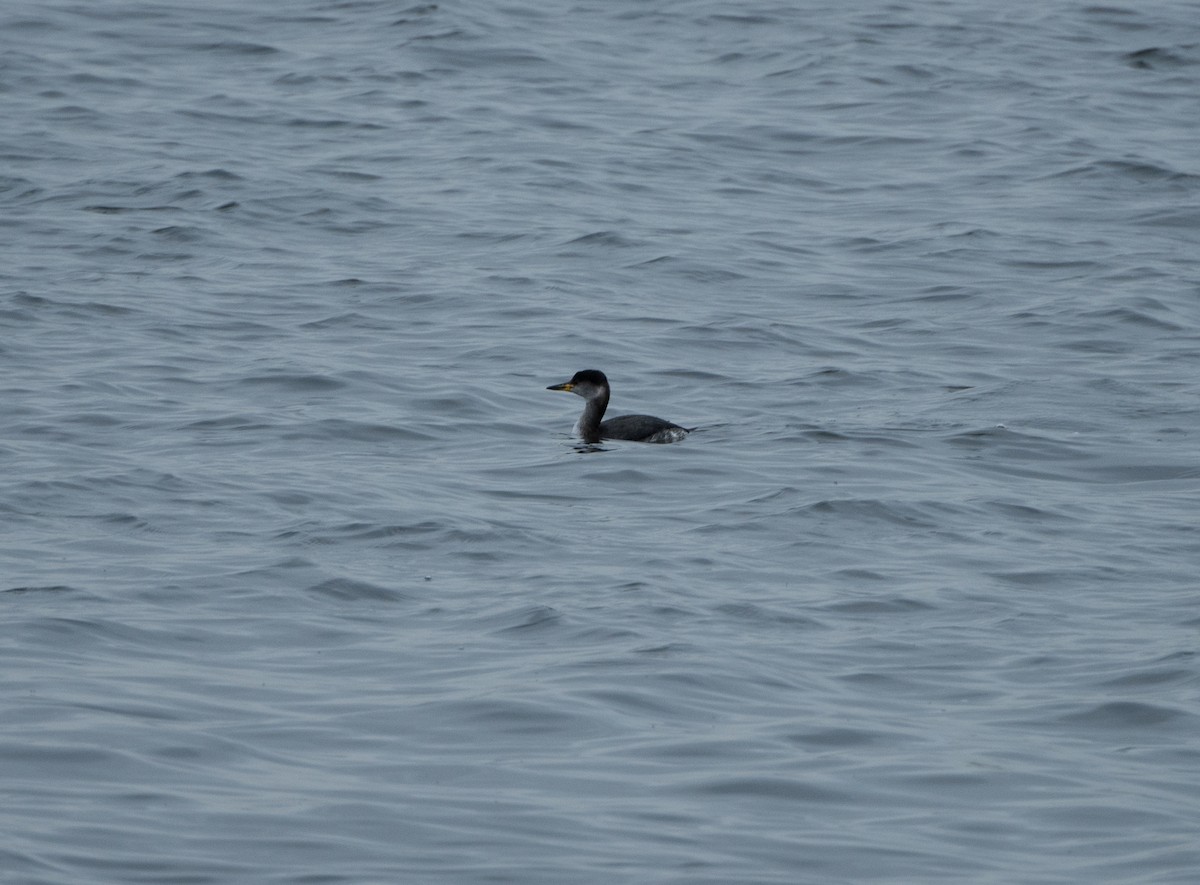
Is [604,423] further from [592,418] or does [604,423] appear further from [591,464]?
[591,464]

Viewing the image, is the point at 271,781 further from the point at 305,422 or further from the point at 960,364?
the point at 960,364

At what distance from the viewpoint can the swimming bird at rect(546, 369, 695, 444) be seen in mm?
13250

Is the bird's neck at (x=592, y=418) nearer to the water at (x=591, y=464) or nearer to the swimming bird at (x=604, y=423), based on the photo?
the swimming bird at (x=604, y=423)

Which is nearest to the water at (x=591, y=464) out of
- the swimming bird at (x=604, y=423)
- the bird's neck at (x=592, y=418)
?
the swimming bird at (x=604, y=423)

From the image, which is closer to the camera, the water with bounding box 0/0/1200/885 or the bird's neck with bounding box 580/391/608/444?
the water with bounding box 0/0/1200/885

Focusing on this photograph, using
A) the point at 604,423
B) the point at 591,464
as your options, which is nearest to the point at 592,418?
the point at 604,423

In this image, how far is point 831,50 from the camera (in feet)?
90.7

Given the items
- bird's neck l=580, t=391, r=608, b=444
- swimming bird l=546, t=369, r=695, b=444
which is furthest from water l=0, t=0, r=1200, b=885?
bird's neck l=580, t=391, r=608, b=444

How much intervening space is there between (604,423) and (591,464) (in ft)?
2.49

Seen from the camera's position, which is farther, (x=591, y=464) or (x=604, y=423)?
(x=604, y=423)

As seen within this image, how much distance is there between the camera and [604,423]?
44.2ft

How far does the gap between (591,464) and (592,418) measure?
82cm

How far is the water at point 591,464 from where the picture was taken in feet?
23.6

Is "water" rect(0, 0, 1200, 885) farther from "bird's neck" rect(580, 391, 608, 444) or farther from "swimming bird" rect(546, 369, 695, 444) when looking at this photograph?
"bird's neck" rect(580, 391, 608, 444)
